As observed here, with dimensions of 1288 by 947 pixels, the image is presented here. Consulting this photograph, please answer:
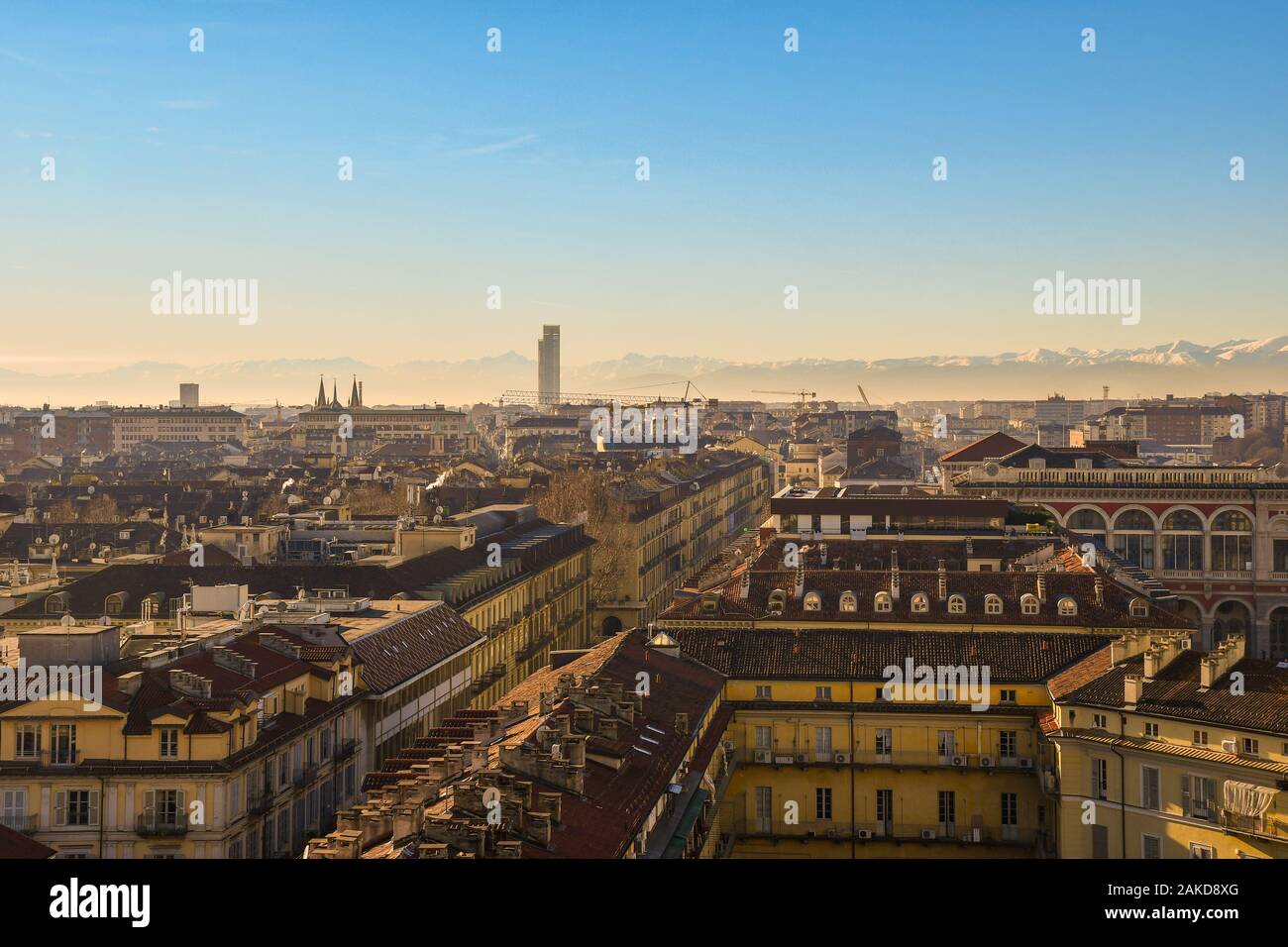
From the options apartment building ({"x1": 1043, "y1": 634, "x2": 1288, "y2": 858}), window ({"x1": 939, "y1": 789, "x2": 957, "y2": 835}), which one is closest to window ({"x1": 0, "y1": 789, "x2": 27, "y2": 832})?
window ({"x1": 939, "y1": 789, "x2": 957, "y2": 835})

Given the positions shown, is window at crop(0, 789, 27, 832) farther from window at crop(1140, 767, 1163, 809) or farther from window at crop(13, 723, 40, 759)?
window at crop(1140, 767, 1163, 809)

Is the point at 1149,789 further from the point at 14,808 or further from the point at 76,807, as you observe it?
the point at 14,808

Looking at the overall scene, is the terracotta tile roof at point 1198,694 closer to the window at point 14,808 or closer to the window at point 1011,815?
the window at point 1011,815

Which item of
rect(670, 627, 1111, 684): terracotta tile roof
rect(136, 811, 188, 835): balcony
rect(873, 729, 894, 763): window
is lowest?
rect(873, 729, 894, 763): window

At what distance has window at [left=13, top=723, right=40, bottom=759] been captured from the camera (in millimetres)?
27312

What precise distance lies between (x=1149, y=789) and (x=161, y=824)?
852 inches

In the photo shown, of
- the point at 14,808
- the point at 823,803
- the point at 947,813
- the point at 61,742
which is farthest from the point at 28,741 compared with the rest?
the point at 947,813

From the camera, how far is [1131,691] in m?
34.6

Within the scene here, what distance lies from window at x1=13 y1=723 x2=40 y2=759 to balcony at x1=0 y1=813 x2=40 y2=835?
1104 millimetres

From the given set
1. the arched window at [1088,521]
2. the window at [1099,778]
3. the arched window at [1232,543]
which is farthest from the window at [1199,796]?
the arched window at [1232,543]

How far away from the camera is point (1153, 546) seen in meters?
77.4

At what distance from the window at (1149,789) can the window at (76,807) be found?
74.4 ft

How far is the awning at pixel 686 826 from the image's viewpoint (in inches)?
A: 1032
